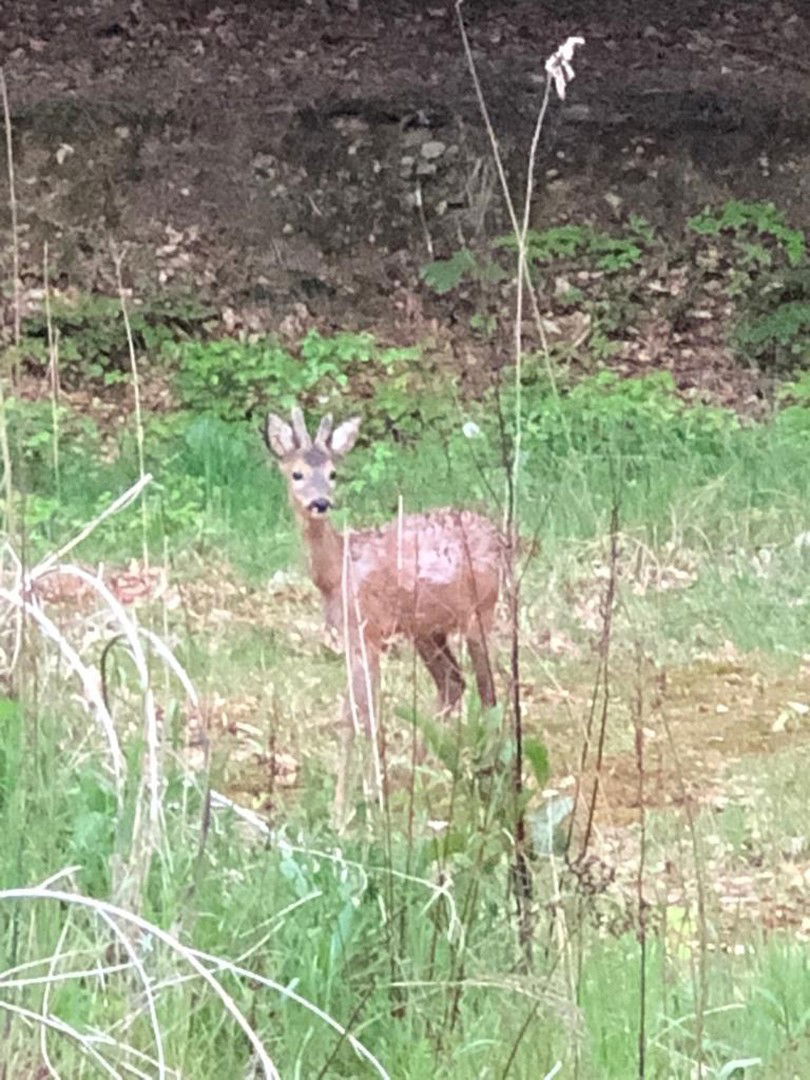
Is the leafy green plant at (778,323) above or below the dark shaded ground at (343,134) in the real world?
below

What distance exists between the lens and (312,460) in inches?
201

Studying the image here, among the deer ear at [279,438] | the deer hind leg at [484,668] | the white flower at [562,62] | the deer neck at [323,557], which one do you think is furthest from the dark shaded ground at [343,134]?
the white flower at [562,62]

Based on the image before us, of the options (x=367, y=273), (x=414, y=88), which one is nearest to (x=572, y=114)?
Answer: (x=414, y=88)

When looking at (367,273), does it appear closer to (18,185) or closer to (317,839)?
(18,185)

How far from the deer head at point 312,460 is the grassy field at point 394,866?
1.51 ft

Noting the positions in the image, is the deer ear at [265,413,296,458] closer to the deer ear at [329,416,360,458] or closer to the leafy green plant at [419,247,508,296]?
the deer ear at [329,416,360,458]

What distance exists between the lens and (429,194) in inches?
412

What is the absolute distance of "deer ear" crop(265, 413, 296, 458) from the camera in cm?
516

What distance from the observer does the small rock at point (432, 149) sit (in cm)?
1052

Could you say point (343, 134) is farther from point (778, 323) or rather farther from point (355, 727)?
point (355, 727)

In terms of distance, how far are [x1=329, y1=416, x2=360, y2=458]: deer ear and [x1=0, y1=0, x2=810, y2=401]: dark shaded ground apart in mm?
4344

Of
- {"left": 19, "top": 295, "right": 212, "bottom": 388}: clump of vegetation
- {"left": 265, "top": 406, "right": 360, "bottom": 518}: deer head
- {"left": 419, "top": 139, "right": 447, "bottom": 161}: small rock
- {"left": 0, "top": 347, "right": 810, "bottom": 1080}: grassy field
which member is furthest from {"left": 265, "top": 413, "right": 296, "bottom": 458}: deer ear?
{"left": 419, "top": 139, "right": 447, "bottom": 161}: small rock

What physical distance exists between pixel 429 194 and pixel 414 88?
0.77 meters

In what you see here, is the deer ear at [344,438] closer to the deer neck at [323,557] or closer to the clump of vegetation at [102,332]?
the deer neck at [323,557]
